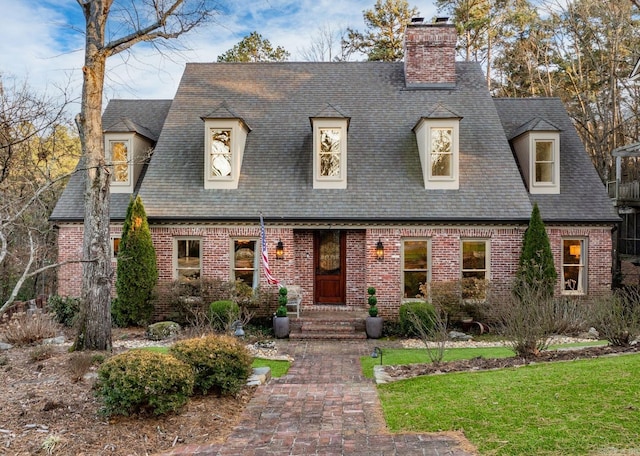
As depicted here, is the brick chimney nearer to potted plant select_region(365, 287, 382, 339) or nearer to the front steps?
potted plant select_region(365, 287, 382, 339)

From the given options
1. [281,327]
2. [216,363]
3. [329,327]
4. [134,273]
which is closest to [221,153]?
[134,273]

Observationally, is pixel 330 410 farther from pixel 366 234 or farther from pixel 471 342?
pixel 366 234

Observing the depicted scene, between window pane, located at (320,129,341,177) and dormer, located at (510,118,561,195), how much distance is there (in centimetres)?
590

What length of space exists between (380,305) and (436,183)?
3974mm

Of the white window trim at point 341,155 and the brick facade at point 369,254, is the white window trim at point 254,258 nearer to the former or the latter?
the brick facade at point 369,254

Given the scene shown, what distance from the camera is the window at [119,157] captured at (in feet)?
48.2

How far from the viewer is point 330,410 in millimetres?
5816

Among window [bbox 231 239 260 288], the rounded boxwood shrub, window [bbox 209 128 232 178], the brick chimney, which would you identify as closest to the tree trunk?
window [bbox 231 239 260 288]

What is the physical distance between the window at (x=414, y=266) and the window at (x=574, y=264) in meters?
4.12

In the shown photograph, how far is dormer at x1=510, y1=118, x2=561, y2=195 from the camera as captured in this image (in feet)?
46.7

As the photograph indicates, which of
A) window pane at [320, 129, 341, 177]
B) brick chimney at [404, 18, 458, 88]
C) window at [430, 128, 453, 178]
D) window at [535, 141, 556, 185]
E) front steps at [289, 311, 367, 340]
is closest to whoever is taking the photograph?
front steps at [289, 311, 367, 340]

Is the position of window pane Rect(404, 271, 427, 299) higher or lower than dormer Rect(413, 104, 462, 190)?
lower

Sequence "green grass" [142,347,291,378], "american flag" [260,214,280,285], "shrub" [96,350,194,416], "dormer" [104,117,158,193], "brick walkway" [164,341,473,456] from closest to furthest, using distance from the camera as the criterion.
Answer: "brick walkway" [164,341,473,456], "shrub" [96,350,194,416], "green grass" [142,347,291,378], "american flag" [260,214,280,285], "dormer" [104,117,158,193]

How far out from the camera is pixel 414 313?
1184 centimetres
